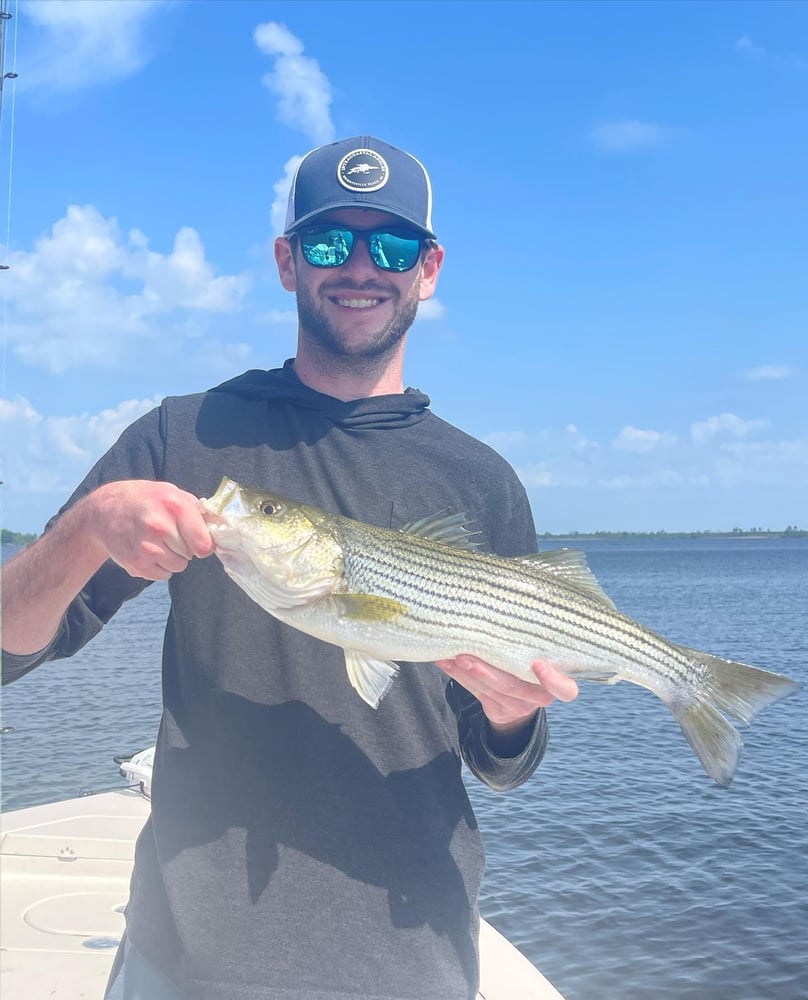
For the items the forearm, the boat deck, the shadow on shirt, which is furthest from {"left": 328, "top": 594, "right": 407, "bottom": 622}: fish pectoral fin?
the boat deck

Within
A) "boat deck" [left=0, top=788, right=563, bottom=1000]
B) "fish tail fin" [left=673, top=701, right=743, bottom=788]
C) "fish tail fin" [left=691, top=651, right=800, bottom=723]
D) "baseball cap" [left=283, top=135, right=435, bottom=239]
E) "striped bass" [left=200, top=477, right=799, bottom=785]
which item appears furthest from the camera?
"boat deck" [left=0, top=788, right=563, bottom=1000]

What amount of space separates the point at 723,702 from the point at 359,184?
301 centimetres

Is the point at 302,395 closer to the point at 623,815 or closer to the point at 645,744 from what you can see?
the point at 623,815

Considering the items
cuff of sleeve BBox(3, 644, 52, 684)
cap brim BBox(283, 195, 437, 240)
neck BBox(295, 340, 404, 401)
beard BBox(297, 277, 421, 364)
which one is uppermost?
cap brim BBox(283, 195, 437, 240)

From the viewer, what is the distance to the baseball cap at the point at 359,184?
4.12 metres

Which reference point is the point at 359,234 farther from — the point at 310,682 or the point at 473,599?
the point at 310,682

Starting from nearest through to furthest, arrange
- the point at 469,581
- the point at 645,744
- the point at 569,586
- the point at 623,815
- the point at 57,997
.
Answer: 1. the point at 469,581
2. the point at 569,586
3. the point at 57,997
4. the point at 623,815
5. the point at 645,744

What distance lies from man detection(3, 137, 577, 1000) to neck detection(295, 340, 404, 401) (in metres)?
0.01

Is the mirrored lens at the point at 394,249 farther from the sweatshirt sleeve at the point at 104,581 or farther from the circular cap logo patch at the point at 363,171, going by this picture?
the sweatshirt sleeve at the point at 104,581

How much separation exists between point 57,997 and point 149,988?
3.23 meters

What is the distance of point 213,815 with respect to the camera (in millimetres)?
3406

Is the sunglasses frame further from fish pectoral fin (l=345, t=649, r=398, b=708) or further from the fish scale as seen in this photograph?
fish pectoral fin (l=345, t=649, r=398, b=708)

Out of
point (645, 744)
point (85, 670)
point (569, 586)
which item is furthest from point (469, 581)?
point (85, 670)

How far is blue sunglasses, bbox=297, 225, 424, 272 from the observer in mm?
4184
